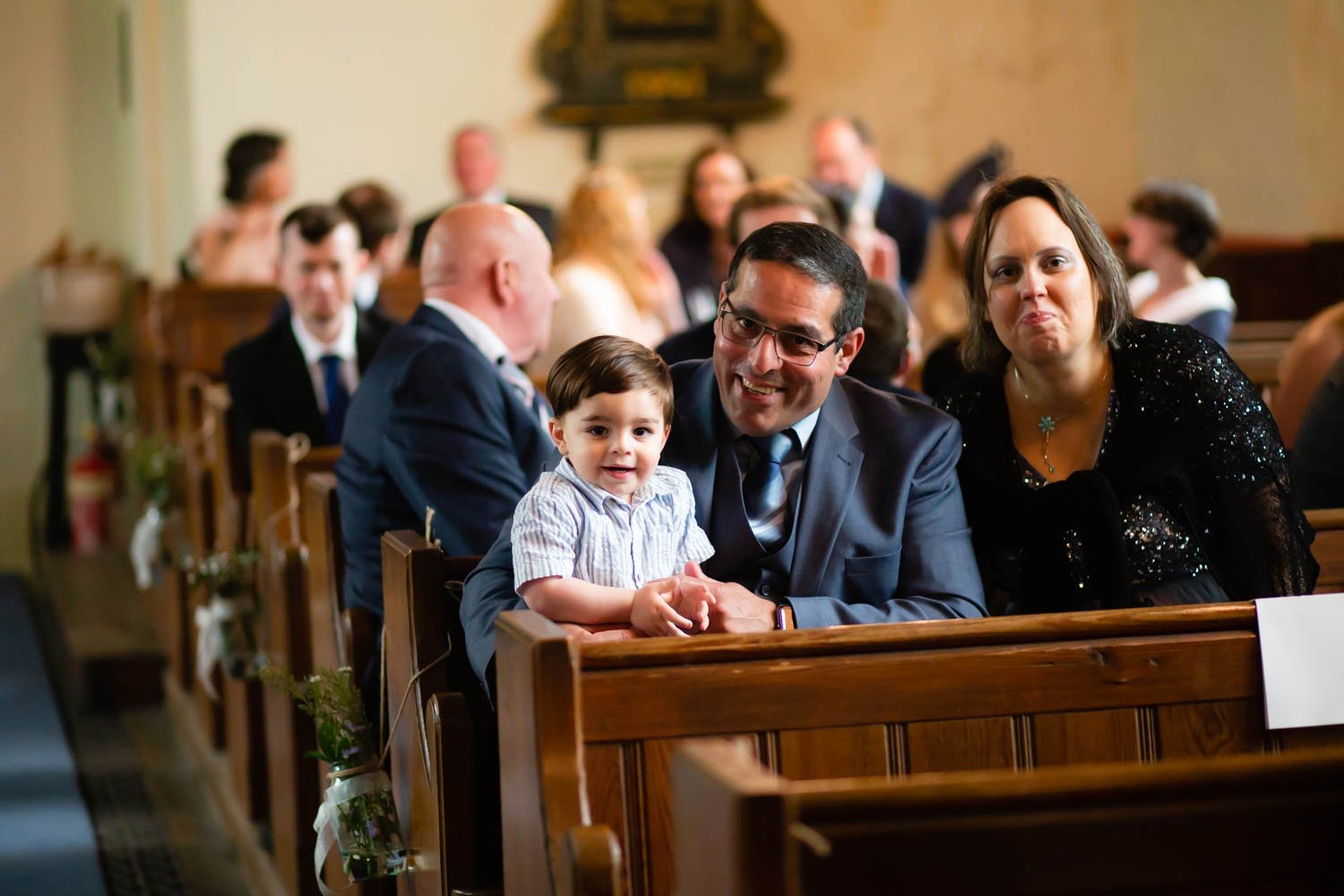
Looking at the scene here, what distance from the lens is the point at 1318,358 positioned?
3.96 metres

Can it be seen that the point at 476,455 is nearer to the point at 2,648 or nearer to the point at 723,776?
the point at 723,776

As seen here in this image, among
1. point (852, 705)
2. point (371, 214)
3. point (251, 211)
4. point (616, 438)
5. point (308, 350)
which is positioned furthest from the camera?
point (251, 211)

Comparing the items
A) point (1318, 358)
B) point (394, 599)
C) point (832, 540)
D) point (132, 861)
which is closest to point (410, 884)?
point (394, 599)

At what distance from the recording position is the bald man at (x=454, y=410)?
9.91 feet

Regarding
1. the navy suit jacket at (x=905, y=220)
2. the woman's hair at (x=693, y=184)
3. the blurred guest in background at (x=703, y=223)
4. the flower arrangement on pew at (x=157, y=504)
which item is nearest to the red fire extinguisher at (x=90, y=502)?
the flower arrangement on pew at (x=157, y=504)

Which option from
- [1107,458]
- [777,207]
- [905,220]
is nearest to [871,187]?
[905,220]

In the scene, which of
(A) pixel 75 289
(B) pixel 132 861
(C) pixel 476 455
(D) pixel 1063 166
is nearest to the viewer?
(C) pixel 476 455

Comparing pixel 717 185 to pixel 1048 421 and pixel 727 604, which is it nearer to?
pixel 1048 421

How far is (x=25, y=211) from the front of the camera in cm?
923

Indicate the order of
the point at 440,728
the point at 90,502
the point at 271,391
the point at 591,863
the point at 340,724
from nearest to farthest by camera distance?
the point at 591,863, the point at 440,728, the point at 340,724, the point at 271,391, the point at 90,502

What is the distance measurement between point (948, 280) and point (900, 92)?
2.25 m

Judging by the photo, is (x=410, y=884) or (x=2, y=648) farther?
(x=2, y=648)

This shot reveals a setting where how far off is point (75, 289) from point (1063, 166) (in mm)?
5885

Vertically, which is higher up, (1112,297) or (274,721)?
(1112,297)
